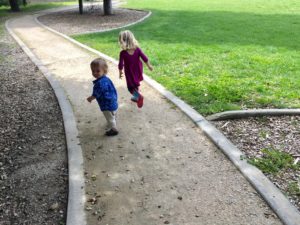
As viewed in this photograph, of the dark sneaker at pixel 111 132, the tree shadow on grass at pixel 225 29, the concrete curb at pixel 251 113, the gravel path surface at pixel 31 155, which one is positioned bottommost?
the tree shadow on grass at pixel 225 29

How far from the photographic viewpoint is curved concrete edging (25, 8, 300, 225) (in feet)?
12.0

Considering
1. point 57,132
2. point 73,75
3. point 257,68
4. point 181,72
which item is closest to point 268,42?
point 257,68

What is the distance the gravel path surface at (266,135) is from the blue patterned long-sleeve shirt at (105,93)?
64.2 inches

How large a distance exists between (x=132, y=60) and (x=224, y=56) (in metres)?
4.16

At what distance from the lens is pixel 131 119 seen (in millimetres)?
6098

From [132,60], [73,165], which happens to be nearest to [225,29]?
[132,60]

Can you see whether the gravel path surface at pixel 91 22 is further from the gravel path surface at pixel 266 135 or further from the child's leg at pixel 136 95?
the gravel path surface at pixel 266 135

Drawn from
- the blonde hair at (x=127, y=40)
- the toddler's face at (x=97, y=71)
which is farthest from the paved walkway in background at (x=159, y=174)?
the blonde hair at (x=127, y=40)

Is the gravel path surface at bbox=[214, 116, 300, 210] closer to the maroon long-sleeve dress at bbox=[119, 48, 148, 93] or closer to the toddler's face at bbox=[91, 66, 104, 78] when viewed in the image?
the maroon long-sleeve dress at bbox=[119, 48, 148, 93]

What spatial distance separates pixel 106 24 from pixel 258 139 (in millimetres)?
13166

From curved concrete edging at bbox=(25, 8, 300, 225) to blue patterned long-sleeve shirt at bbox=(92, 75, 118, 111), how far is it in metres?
1.34

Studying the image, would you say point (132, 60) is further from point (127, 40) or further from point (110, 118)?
point (110, 118)

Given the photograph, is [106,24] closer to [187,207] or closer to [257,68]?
[257,68]

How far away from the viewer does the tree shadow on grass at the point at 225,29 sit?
466 inches
